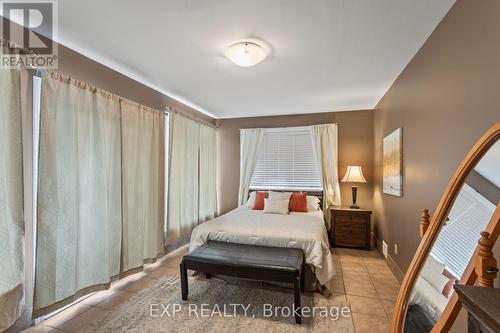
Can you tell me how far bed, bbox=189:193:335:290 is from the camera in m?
2.35

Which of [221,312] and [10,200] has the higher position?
[10,200]

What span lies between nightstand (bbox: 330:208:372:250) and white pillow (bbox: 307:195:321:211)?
0.26m

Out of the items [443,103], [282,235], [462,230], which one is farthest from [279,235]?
[443,103]

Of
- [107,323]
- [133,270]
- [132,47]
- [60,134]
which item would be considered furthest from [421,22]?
→ [133,270]

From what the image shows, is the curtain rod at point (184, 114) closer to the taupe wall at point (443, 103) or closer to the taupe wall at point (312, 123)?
the taupe wall at point (312, 123)

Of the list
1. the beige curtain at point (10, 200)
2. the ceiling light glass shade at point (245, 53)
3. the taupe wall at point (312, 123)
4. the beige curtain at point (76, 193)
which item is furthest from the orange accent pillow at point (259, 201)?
the beige curtain at point (10, 200)

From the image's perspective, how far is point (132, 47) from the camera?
210 centimetres

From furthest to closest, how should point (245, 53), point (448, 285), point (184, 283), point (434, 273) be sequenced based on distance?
point (184, 283), point (245, 53), point (434, 273), point (448, 285)

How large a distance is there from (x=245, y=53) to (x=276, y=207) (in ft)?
7.79

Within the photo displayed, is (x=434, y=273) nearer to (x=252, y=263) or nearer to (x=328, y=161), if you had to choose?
(x=252, y=263)

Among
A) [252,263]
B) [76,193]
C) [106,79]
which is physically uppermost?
[106,79]

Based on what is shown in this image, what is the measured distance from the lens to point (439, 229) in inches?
53.0

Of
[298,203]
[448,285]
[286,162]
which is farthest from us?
[286,162]

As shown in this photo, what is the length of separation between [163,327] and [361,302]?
1.87 meters
